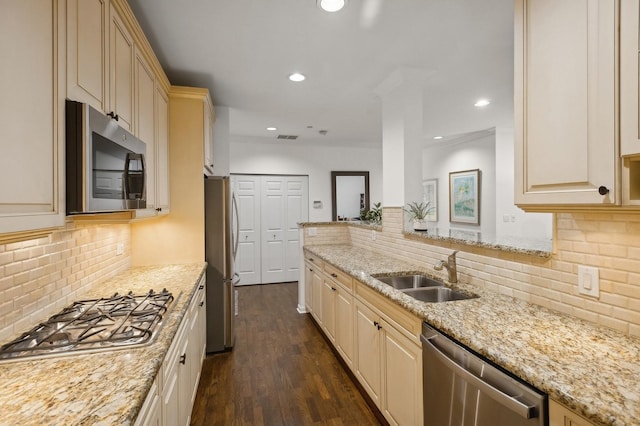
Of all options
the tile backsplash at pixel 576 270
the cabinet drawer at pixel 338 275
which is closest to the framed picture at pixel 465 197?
the cabinet drawer at pixel 338 275

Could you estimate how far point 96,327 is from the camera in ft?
4.49

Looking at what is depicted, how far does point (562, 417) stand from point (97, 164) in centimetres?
181

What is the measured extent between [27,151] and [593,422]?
5.78 ft

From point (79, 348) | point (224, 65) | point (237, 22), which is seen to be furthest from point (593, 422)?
point (224, 65)

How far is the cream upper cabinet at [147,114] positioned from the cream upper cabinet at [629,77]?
7.30 ft

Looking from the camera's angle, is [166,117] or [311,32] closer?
[311,32]

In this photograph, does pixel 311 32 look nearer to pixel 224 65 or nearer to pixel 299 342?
pixel 224 65

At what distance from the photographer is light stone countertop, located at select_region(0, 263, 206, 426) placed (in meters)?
0.81

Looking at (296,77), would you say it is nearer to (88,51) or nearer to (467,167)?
(88,51)

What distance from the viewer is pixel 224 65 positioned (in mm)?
2637

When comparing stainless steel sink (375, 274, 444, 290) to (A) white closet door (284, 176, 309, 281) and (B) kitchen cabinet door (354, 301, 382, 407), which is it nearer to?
(B) kitchen cabinet door (354, 301, 382, 407)

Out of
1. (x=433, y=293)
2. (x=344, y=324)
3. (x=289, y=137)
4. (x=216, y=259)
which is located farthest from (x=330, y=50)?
(x=289, y=137)

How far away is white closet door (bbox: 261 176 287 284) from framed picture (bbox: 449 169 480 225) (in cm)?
317

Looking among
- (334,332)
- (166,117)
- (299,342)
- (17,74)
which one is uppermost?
(166,117)
